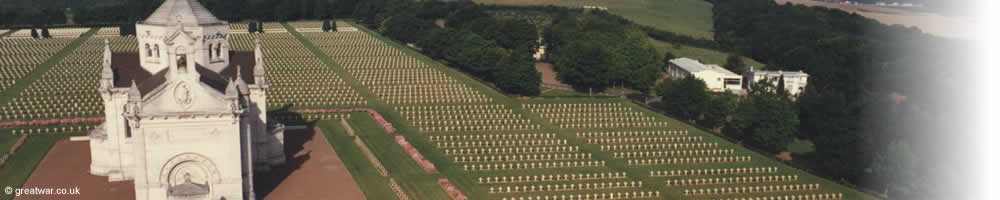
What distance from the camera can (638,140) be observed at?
73250mm

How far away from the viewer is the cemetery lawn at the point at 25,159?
5300 centimetres

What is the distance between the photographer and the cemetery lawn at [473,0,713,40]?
16864 cm

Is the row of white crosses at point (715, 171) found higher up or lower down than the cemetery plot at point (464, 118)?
higher up

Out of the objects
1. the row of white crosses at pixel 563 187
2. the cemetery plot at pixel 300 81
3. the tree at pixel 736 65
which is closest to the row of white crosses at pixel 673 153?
the row of white crosses at pixel 563 187

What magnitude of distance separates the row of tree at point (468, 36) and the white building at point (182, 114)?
48.0 meters

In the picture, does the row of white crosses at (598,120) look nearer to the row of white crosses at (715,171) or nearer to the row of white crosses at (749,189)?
the row of white crosses at (715,171)

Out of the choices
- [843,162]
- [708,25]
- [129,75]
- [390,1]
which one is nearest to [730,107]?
[843,162]

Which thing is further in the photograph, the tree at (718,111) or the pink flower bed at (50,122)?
the tree at (718,111)

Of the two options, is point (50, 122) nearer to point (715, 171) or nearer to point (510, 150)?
point (510, 150)

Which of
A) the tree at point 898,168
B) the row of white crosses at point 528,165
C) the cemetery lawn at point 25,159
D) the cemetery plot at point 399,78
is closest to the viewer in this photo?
the tree at point 898,168

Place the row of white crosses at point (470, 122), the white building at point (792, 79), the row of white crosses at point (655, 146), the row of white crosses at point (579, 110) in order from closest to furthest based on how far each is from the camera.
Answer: the row of white crosses at point (655, 146) < the row of white crosses at point (470, 122) < the row of white crosses at point (579, 110) < the white building at point (792, 79)

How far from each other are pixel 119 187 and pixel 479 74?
220 ft

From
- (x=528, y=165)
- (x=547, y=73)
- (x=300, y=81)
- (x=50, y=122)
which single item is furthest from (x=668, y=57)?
(x=50, y=122)

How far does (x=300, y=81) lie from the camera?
99750mm
